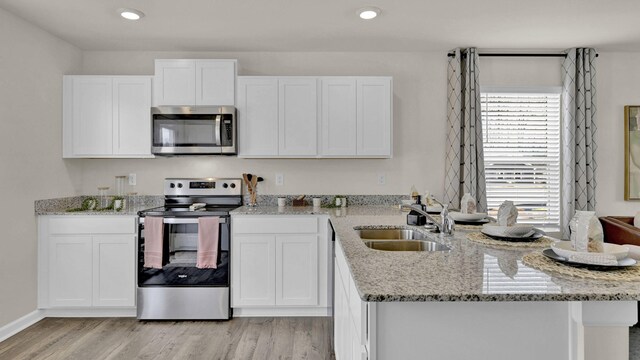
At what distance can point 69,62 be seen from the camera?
11.7 feet

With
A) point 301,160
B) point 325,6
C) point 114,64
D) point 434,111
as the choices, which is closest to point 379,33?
point 325,6

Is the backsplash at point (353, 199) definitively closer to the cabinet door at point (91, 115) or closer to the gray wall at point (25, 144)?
the cabinet door at point (91, 115)

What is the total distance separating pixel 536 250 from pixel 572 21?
2394mm

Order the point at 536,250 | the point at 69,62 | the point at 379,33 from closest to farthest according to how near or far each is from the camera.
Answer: the point at 536,250 → the point at 379,33 → the point at 69,62

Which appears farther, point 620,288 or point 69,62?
point 69,62

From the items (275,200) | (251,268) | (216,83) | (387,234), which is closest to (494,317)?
(387,234)

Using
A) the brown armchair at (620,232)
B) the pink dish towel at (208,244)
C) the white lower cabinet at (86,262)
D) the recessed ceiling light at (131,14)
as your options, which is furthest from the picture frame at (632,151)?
the white lower cabinet at (86,262)

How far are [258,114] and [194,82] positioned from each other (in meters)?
0.63

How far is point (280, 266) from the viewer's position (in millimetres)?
3211

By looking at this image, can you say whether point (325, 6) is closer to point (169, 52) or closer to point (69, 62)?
point (169, 52)

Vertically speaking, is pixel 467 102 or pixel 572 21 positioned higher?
pixel 572 21

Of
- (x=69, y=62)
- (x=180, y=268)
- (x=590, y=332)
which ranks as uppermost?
(x=69, y=62)

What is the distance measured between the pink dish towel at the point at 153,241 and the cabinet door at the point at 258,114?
3.10ft

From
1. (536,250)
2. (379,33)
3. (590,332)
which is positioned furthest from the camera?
(379,33)
